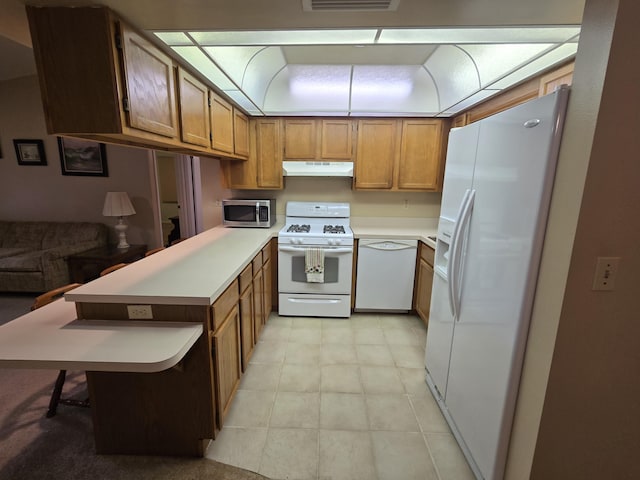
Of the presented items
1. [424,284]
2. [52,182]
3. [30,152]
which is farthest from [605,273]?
[30,152]

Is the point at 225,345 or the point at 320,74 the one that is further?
the point at 320,74

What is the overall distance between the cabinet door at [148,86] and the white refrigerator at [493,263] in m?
1.70

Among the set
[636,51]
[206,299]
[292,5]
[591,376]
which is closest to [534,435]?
[591,376]

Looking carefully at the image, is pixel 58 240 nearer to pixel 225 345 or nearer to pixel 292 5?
pixel 225 345

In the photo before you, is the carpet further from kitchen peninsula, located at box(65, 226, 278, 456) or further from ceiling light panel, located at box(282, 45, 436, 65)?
ceiling light panel, located at box(282, 45, 436, 65)

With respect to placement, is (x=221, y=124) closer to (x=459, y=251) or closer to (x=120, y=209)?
(x=459, y=251)

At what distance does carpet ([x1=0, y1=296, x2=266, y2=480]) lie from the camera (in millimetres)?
1495

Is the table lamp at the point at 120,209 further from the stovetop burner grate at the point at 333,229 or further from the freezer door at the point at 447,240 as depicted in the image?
the freezer door at the point at 447,240

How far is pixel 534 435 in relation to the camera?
1.18 m

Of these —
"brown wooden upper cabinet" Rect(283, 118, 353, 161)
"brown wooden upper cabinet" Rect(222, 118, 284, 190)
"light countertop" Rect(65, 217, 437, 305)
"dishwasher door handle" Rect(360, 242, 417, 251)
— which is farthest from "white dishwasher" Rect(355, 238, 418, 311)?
"brown wooden upper cabinet" Rect(222, 118, 284, 190)

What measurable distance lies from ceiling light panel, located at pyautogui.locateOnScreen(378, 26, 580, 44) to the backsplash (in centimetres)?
208

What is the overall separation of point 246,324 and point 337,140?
7.15 feet

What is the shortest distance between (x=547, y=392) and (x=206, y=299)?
59.5 inches

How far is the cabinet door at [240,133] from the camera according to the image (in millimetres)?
2789
